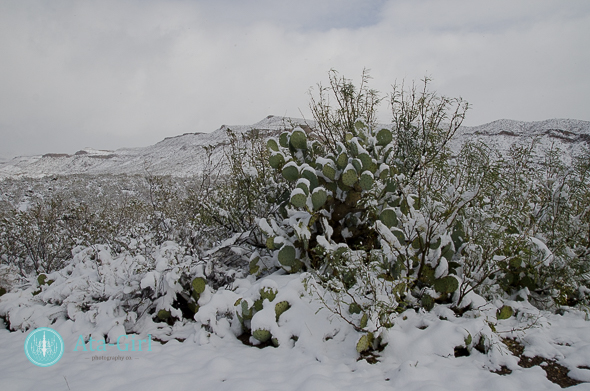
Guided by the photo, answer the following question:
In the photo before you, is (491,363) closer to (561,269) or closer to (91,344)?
(561,269)

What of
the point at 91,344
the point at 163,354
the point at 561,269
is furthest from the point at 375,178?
the point at 91,344

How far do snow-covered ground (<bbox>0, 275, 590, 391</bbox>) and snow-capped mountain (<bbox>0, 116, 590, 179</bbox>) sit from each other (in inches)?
424

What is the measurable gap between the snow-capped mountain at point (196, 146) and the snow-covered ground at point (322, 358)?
10759mm

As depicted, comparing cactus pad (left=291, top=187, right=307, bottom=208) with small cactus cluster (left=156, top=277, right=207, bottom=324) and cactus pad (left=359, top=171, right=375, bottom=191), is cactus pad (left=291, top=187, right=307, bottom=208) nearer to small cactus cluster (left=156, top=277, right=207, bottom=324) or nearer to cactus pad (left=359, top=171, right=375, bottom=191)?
cactus pad (left=359, top=171, right=375, bottom=191)

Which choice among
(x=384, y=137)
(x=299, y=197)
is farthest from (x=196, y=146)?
(x=299, y=197)

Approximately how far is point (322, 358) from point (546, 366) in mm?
1535

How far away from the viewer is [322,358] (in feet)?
7.93

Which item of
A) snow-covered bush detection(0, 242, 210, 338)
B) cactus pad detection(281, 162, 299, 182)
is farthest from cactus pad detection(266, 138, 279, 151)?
snow-covered bush detection(0, 242, 210, 338)

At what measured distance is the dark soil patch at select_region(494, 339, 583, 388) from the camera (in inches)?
79.7

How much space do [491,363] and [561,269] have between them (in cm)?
142

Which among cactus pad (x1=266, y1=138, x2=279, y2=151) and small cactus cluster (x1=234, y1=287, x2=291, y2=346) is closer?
small cactus cluster (x1=234, y1=287, x2=291, y2=346)

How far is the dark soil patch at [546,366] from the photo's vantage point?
2.02 m

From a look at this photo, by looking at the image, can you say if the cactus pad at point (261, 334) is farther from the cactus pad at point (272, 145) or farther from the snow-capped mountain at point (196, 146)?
the snow-capped mountain at point (196, 146)

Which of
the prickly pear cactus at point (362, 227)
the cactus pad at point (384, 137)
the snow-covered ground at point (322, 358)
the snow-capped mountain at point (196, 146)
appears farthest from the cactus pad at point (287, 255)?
the snow-capped mountain at point (196, 146)
